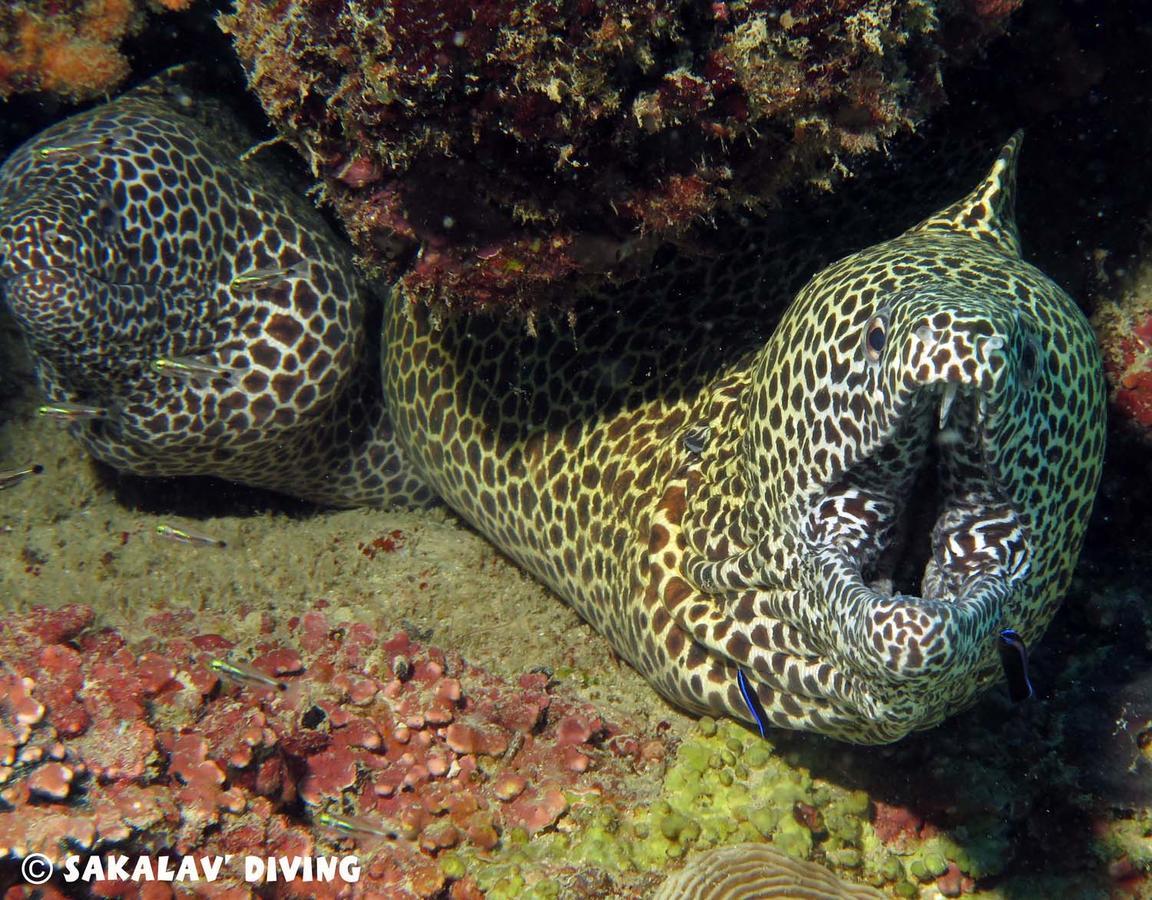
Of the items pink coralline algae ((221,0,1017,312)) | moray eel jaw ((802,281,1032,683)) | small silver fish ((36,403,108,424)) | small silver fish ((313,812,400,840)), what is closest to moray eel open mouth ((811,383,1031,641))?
moray eel jaw ((802,281,1032,683))

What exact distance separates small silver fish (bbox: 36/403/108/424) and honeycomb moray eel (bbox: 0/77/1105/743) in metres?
0.04

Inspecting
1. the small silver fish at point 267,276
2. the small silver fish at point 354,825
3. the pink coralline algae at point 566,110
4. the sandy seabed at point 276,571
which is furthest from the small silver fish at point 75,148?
the small silver fish at point 354,825

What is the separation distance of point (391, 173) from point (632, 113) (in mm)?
999

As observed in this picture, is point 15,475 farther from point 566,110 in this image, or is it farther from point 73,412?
point 566,110

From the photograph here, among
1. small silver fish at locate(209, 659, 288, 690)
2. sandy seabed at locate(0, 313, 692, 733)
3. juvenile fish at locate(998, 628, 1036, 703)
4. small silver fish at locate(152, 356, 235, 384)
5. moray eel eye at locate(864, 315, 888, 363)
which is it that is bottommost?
sandy seabed at locate(0, 313, 692, 733)

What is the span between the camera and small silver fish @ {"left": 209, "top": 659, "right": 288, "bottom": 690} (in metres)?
3.46

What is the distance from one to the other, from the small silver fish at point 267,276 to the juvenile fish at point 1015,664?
14.1 feet

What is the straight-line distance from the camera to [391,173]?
3.31m

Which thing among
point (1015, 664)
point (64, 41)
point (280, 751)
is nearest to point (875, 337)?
point (1015, 664)

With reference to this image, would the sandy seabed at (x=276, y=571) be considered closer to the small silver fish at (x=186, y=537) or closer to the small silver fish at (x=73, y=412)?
the small silver fish at (x=186, y=537)

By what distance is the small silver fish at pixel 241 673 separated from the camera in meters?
3.46

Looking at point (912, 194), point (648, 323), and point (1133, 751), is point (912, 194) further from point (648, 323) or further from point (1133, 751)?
point (1133, 751)

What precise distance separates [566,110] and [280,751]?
2.75 m

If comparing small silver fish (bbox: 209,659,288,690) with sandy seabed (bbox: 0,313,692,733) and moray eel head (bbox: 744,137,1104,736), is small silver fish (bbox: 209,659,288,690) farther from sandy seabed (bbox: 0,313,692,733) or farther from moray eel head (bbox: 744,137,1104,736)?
moray eel head (bbox: 744,137,1104,736)
